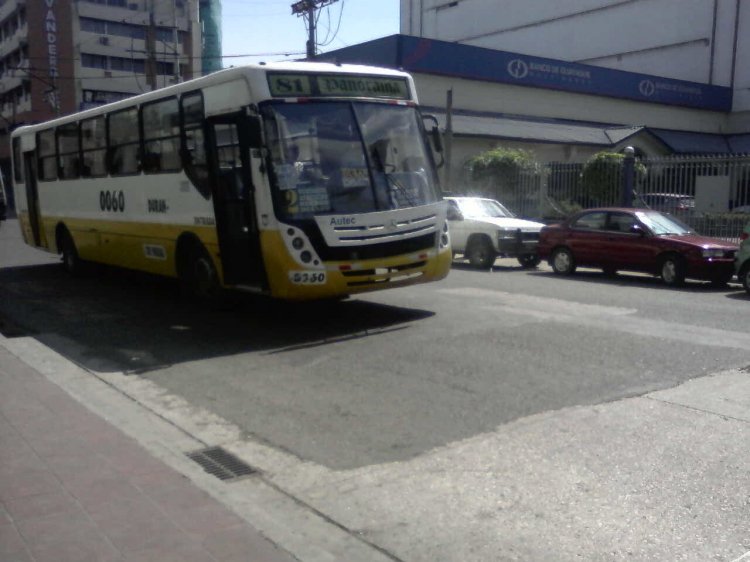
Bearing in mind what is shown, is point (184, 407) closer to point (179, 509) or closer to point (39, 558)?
point (179, 509)

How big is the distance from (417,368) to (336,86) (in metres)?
4.08

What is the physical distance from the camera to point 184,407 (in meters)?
7.34

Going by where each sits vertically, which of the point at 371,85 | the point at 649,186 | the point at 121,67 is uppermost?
the point at 121,67

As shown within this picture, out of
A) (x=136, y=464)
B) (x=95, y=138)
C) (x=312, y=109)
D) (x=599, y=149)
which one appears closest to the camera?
(x=136, y=464)

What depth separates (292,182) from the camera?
9953 mm

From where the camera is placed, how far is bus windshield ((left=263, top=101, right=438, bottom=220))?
9.95m

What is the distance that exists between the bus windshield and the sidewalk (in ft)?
14.0

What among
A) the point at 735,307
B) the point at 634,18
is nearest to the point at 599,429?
the point at 735,307

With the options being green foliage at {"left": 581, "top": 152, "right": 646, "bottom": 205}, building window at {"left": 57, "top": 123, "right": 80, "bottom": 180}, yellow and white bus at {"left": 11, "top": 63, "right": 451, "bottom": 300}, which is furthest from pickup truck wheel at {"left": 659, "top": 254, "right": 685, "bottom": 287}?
building window at {"left": 57, "top": 123, "right": 80, "bottom": 180}

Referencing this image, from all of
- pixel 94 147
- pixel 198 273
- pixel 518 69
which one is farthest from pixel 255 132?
pixel 518 69

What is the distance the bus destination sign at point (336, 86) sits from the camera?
33.2 ft

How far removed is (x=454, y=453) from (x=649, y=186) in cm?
2064

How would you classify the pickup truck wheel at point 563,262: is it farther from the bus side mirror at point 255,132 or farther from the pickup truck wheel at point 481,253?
the bus side mirror at point 255,132

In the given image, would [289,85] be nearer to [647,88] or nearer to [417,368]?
[417,368]
